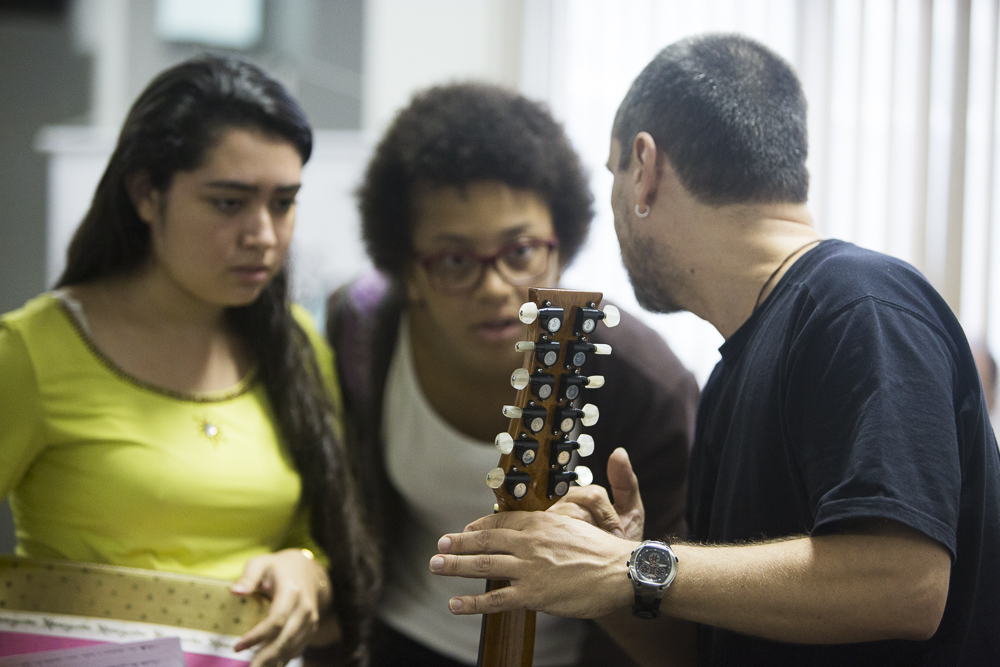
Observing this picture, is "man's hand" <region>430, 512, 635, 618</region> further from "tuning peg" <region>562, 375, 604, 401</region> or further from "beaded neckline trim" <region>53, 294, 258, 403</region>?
"beaded neckline trim" <region>53, 294, 258, 403</region>

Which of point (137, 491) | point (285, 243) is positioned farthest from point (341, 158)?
point (137, 491)

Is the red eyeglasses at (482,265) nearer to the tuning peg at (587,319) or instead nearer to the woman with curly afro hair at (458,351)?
the woman with curly afro hair at (458,351)

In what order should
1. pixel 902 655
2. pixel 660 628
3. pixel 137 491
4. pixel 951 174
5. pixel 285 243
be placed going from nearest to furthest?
pixel 902 655 → pixel 660 628 → pixel 137 491 → pixel 285 243 → pixel 951 174

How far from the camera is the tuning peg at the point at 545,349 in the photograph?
101cm

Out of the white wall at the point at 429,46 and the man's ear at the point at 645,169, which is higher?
the white wall at the point at 429,46

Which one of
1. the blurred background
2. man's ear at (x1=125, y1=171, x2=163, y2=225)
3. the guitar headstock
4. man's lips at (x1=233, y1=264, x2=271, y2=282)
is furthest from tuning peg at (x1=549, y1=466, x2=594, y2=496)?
the blurred background

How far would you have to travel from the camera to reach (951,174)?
2.94 meters

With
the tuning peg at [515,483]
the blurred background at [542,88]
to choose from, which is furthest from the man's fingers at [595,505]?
the blurred background at [542,88]

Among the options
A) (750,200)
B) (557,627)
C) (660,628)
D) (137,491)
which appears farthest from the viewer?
(557,627)

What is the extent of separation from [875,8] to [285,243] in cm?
248

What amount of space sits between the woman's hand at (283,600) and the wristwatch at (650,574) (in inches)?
27.5

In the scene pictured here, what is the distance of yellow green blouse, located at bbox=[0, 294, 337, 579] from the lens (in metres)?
1.41

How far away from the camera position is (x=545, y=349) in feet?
3.34

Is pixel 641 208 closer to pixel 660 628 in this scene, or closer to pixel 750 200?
pixel 750 200
